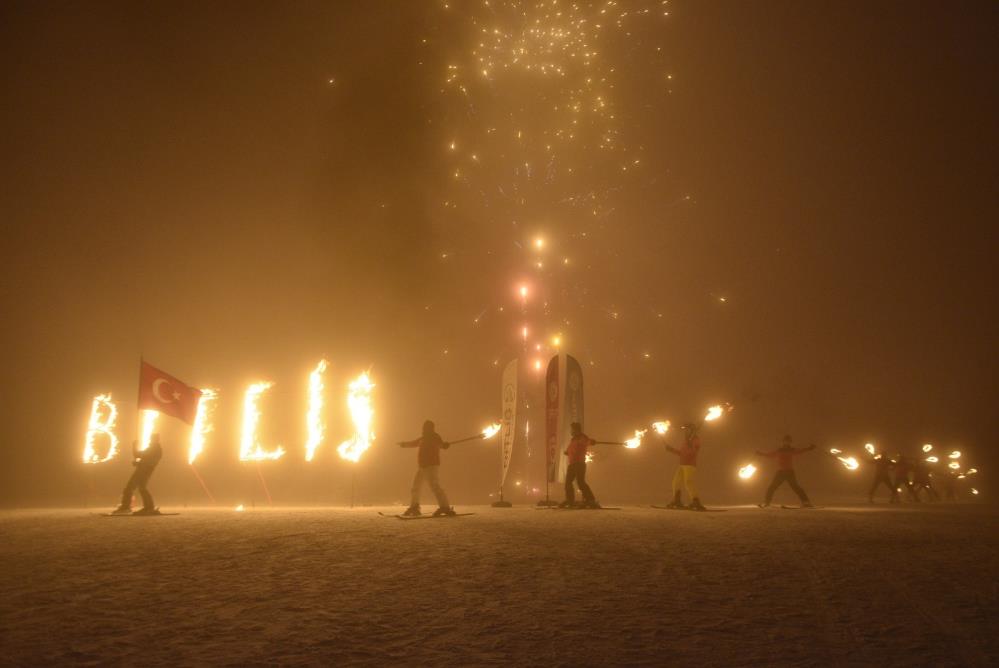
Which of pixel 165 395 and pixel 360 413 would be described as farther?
pixel 360 413

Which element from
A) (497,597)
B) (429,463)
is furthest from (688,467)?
(497,597)

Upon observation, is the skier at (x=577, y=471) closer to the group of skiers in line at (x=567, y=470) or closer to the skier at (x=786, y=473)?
the group of skiers in line at (x=567, y=470)

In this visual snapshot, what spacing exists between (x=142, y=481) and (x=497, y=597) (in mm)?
11115

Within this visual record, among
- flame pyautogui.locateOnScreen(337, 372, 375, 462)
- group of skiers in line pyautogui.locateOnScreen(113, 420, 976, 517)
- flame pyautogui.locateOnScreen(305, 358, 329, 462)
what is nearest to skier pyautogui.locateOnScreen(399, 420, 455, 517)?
group of skiers in line pyautogui.locateOnScreen(113, 420, 976, 517)

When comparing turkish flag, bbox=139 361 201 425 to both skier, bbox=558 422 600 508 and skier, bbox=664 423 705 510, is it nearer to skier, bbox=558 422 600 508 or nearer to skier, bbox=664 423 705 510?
skier, bbox=558 422 600 508

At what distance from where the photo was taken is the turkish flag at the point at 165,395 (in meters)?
16.6

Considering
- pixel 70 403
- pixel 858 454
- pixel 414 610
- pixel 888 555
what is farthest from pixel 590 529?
pixel 858 454

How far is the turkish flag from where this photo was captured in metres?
16.6

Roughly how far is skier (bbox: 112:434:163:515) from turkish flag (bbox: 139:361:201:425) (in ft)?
6.51

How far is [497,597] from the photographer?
19.6 feet

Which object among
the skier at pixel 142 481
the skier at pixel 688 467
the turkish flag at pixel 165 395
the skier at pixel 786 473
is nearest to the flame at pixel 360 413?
the turkish flag at pixel 165 395

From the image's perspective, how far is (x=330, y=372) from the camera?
38.6m

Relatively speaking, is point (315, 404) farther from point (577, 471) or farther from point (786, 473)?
point (786, 473)

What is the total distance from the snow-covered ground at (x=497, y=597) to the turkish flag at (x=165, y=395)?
7599mm
